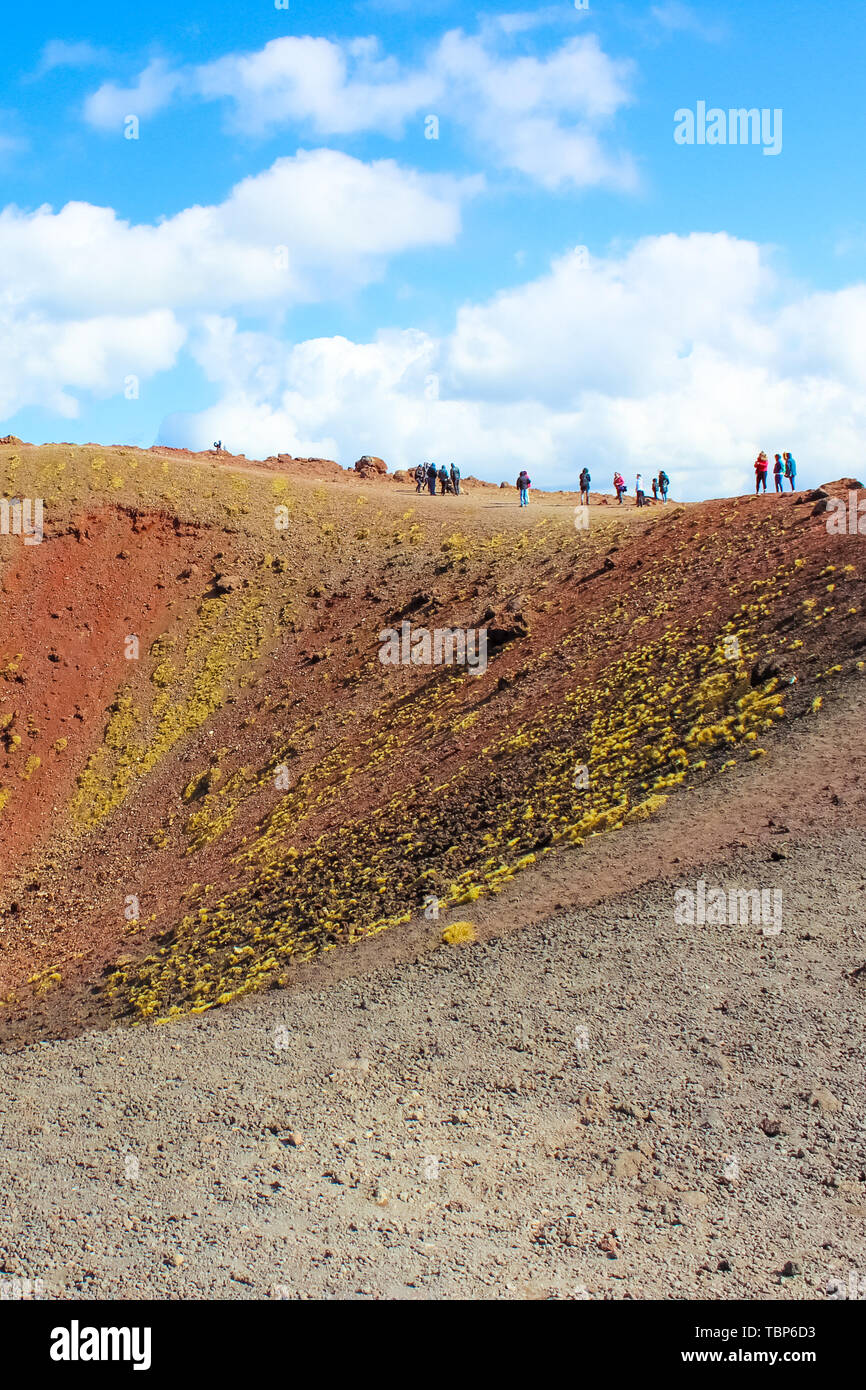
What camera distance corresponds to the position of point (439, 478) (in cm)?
4175

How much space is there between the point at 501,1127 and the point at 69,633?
26.9 m

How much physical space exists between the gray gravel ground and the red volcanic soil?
16.4 m

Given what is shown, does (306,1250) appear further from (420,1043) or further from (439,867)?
(439,867)

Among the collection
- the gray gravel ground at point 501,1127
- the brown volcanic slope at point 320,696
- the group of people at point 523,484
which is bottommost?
the gray gravel ground at point 501,1127

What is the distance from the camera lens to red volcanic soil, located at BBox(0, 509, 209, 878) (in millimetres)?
29344

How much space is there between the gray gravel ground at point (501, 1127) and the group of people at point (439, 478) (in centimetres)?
2923

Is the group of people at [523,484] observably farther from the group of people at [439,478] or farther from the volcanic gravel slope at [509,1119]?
the volcanic gravel slope at [509,1119]

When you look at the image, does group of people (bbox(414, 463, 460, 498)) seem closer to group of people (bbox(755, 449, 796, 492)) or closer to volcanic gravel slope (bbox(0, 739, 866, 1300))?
group of people (bbox(755, 449, 796, 492))

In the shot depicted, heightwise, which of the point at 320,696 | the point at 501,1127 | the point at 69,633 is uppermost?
the point at 69,633

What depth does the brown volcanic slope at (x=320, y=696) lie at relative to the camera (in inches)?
661

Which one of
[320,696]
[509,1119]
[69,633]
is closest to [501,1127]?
[509,1119]

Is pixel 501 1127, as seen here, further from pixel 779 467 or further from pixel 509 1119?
pixel 779 467

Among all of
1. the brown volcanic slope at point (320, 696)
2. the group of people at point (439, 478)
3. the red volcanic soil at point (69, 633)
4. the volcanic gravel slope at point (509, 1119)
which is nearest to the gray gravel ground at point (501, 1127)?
the volcanic gravel slope at point (509, 1119)

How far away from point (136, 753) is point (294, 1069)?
19.0 meters
